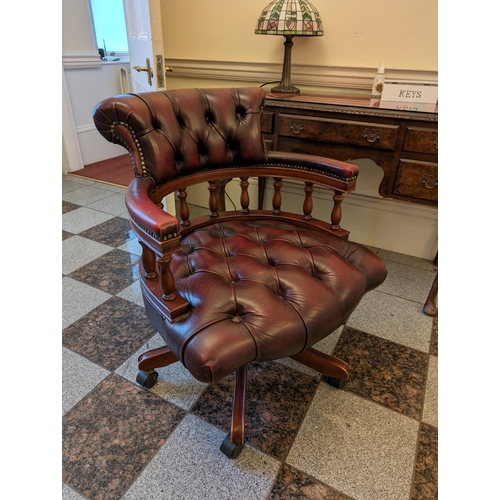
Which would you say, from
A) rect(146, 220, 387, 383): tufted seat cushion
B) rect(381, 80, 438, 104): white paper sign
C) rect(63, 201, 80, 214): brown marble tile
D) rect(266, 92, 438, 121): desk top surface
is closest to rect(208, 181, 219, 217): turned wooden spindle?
rect(146, 220, 387, 383): tufted seat cushion

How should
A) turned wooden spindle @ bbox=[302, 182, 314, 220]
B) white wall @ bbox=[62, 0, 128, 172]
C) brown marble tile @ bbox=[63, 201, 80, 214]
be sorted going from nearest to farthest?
turned wooden spindle @ bbox=[302, 182, 314, 220] → brown marble tile @ bbox=[63, 201, 80, 214] → white wall @ bbox=[62, 0, 128, 172]

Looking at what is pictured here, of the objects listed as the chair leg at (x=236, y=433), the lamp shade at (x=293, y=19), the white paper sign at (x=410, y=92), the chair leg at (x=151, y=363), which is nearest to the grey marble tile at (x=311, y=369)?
the chair leg at (x=236, y=433)

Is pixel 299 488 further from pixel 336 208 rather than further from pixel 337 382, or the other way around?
pixel 336 208

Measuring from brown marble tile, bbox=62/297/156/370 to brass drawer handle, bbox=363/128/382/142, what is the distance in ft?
4.06

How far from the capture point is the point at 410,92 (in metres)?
1.56

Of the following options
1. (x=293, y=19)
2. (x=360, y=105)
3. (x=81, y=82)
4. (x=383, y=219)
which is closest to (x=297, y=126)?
(x=360, y=105)

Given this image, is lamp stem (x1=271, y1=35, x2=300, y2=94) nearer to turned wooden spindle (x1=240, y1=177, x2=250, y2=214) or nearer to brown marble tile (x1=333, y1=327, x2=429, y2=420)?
turned wooden spindle (x1=240, y1=177, x2=250, y2=214)

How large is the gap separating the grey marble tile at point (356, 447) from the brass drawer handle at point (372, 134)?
1.05 m

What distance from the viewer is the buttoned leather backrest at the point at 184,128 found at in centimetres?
100

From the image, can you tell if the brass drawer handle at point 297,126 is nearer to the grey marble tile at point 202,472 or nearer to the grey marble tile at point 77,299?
the grey marble tile at point 77,299

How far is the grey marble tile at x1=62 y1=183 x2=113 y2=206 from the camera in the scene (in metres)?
2.59

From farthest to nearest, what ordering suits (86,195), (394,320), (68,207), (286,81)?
(86,195)
(68,207)
(286,81)
(394,320)

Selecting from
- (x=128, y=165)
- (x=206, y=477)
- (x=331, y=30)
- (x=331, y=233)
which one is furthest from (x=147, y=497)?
(x=128, y=165)

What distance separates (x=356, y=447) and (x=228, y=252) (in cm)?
70
